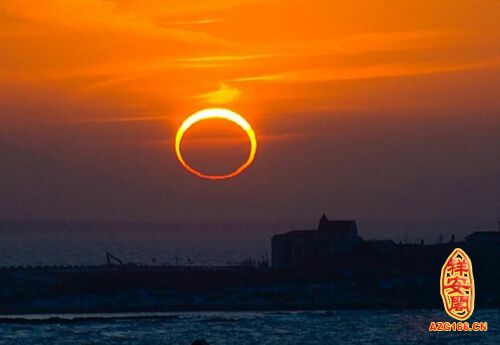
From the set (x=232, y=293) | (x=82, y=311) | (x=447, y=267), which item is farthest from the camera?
(x=232, y=293)

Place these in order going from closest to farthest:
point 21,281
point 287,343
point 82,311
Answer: point 287,343, point 82,311, point 21,281

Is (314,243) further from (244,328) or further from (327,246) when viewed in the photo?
(244,328)

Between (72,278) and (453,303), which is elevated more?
(72,278)

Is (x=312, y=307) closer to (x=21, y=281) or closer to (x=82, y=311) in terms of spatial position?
(x=82, y=311)

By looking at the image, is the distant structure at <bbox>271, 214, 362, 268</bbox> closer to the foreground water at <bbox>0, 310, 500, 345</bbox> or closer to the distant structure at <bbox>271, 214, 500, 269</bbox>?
the distant structure at <bbox>271, 214, 500, 269</bbox>

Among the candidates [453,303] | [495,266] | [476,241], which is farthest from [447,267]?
[476,241]

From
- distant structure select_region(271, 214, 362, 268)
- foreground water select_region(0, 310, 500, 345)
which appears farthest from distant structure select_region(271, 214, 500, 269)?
foreground water select_region(0, 310, 500, 345)
